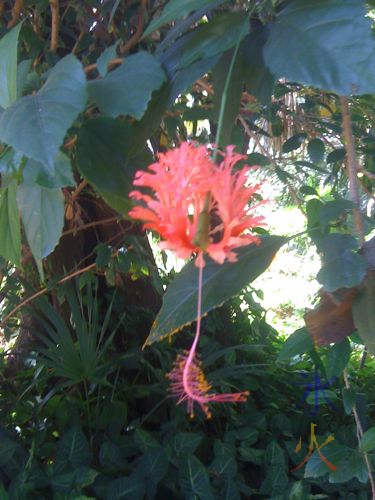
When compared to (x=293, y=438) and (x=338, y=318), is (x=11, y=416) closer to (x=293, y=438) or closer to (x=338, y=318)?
(x=293, y=438)

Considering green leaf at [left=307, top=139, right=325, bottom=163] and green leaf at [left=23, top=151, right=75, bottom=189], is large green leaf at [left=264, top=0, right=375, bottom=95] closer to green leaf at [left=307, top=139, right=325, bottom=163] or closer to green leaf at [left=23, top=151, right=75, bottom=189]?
green leaf at [left=23, top=151, right=75, bottom=189]

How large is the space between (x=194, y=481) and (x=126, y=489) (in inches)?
7.3

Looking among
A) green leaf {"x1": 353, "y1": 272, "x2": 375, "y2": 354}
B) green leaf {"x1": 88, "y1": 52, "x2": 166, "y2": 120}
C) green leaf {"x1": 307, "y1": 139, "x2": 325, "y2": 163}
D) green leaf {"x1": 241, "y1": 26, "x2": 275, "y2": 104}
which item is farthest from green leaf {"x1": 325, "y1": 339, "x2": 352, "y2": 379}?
green leaf {"x1": 307, "y1": 139, "x2": 325, "y2": 163}

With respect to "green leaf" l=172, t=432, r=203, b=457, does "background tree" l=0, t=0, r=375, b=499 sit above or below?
above

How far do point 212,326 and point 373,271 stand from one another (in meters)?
1.75

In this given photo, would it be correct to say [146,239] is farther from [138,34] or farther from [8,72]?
[8,72]

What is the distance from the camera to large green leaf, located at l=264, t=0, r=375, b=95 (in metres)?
0.53

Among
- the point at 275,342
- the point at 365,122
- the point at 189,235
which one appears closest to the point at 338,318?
the point at 189,235

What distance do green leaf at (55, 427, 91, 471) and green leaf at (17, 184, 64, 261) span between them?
120 cm

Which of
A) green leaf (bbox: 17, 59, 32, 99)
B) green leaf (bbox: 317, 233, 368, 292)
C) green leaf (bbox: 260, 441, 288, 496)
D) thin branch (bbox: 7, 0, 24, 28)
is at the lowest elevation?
green leaf (bbox: 260, 441, 288, 496)

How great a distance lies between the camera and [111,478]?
173 cm

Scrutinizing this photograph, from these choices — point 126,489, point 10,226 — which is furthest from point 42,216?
point 126,489

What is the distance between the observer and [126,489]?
1616mm

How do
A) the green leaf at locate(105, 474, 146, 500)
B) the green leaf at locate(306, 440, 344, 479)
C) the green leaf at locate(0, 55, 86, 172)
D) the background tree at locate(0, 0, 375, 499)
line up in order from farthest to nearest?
the green leaf at locate(105, 474, 146, 500)
the green leaf at locate(306, 440, 344, 479)
the background tree at locate(0, 0, 375, 499)
the green leaf at locate(0, 55, 86, 172)
